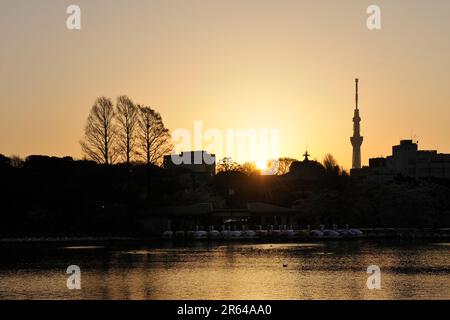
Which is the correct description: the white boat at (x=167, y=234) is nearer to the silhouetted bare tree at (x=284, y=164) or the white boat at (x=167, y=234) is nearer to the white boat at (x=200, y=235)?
the white boat at (x=200, y=235)

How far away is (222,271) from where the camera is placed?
58.7 metres

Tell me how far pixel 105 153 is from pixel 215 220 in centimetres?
2090

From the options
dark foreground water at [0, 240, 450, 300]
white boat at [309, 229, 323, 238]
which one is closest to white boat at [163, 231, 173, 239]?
dark foreground water at [0, 240, 450, 300]

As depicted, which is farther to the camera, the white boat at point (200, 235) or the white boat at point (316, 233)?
the white boat at point (316, 233)

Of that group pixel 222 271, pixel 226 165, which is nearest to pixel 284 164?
pixel 226 165

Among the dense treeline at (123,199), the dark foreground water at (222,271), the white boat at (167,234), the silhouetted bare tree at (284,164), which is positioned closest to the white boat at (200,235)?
the white boat at (167,234)

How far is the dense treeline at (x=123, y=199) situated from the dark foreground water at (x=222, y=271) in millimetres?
6374

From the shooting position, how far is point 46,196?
92125 mm

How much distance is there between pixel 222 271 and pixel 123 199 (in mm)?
37578

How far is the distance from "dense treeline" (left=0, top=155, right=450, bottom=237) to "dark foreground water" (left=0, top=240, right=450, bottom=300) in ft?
20.9

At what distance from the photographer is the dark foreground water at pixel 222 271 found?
1828 inches

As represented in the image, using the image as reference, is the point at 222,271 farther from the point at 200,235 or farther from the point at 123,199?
the point at 200,235

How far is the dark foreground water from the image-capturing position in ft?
152

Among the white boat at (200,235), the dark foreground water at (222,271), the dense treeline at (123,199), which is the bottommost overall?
the dark foreground water at (222,271)
